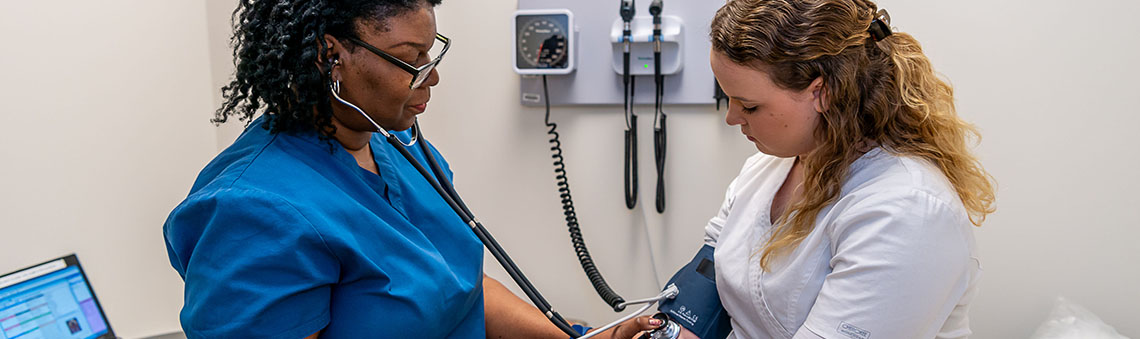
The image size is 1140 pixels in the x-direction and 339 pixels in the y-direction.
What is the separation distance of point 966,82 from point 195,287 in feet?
4.65

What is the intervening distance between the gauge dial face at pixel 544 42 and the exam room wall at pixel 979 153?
12 cm

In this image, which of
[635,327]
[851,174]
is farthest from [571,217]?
[851,174]

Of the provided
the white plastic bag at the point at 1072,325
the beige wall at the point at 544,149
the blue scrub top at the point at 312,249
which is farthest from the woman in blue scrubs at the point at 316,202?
the white plastic bag at the point at 1072,325

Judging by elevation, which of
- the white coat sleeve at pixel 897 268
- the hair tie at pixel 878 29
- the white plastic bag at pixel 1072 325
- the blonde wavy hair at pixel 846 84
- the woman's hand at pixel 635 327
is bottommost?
the white plastic bag at pixel 1072 325

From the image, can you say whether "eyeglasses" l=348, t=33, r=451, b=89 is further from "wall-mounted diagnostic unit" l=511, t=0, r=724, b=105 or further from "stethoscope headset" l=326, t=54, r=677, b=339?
"wall-mounted diagnostic unit" l=511, t=0, r=724, b=105

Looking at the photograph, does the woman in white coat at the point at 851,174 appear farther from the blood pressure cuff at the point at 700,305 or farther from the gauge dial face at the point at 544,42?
the gauge dial face at the point at 544,42

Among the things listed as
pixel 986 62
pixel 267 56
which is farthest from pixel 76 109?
pixel 986 62

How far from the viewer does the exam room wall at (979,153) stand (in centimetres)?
132

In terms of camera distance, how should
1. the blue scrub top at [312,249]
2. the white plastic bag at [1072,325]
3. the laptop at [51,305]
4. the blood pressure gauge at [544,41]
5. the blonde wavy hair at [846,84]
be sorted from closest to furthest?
the blue scrub top at [312,249], the blonde wavy hair at [846,84], the laptop at [51,305], the white plastic bag at [1072,325], the blood pressure gauge at [544,41]

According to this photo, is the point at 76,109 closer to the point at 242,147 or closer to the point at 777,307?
the point at 242,147

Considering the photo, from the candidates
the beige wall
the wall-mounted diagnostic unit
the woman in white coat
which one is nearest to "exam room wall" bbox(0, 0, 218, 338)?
the beige wall

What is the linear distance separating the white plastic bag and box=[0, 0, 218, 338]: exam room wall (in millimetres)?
1958

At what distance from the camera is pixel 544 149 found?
5.65ft

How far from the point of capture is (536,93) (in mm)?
1675
